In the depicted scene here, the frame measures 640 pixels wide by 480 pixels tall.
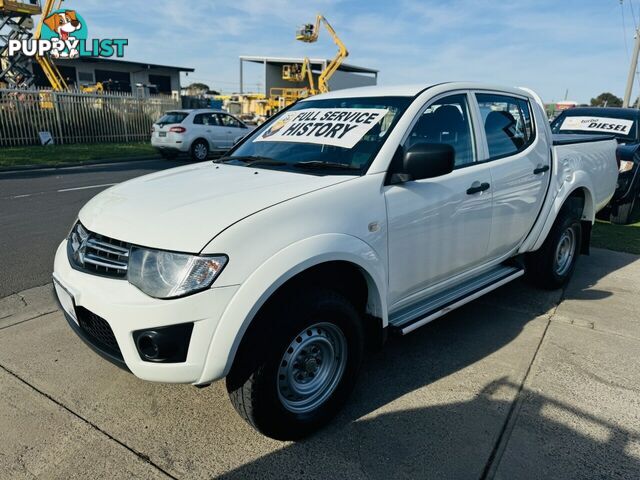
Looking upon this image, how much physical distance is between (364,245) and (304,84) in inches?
2384

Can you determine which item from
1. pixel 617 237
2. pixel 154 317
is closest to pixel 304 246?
pixel 154 317

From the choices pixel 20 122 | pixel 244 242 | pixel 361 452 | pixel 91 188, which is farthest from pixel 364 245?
pixel 20 122

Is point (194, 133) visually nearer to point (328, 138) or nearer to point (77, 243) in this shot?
point (328, 138)

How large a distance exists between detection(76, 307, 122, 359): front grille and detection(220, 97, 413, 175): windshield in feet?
4.61

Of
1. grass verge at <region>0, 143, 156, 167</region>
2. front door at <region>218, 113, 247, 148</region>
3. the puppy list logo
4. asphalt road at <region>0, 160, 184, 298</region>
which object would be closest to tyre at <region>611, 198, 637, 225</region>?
asphalt road at <region>0, 160, 184, 298</region>

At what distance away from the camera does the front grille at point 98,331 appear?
7.37 ft

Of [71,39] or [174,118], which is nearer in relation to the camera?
[174,118]

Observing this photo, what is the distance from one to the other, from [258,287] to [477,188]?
192cm

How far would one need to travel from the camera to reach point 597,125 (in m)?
8.92

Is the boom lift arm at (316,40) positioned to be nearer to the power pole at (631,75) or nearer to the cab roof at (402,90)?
the power pole at (631,75)

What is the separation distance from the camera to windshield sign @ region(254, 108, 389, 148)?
3.01 meters

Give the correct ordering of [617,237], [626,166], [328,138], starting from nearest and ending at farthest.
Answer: [328,138] → [617,237] → [626,166]

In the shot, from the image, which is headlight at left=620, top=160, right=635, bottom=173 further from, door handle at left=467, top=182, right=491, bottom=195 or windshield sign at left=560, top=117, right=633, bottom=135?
door handle at left=467, top=182, right=491, bottom=195

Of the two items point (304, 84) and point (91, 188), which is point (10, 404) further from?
point (304, 84)
